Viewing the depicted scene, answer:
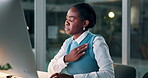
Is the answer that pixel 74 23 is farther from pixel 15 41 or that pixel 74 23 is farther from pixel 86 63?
pixel 15 41

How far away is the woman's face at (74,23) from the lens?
4.85 feet

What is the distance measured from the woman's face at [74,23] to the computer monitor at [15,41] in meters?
0.43

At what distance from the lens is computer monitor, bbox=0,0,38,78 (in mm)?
1104

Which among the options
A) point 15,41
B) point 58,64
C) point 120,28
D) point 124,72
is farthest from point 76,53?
point 120,28

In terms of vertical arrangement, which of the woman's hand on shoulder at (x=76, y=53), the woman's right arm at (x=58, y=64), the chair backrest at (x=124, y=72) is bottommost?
the chair backrest at (x=124, y=72)

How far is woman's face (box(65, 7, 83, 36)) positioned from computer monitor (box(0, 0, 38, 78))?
0.43 metres

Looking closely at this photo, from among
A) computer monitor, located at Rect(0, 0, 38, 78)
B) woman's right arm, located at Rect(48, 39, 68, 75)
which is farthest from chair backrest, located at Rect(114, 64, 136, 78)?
computer monitor, located at Rect(0, 0, 38, 78)

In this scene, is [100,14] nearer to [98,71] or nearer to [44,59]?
[44,59]

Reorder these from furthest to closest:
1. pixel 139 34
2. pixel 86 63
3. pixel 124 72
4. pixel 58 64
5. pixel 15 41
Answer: pixel 139 34
pixel 124 72
pixel 58 64
pixel 86 63
pixel 15 41

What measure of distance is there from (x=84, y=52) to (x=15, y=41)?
1.45ft

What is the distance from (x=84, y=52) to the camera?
1429 mm

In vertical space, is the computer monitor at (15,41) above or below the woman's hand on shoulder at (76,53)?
above

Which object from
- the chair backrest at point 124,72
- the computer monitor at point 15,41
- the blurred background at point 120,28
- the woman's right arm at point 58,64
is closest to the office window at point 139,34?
the blurred background at point 120,28

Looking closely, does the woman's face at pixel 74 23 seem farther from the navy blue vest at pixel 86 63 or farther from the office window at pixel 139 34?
the office window at pixel 139 34
